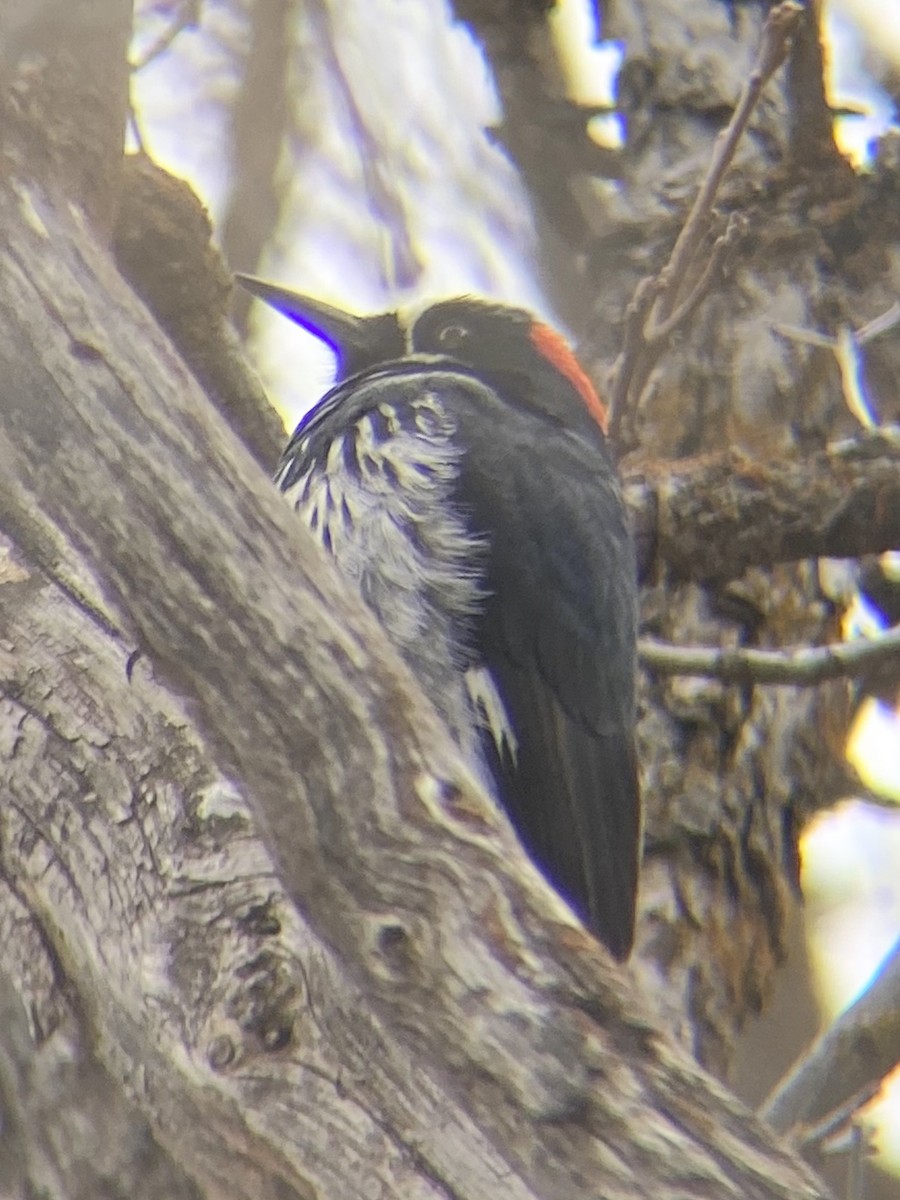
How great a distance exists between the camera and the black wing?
293cm

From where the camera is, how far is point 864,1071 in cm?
289

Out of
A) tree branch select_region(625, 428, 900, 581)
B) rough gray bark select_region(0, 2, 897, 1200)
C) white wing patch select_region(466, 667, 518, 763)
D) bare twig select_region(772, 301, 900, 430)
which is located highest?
bare twig select_region(772, 301, 900, 430)

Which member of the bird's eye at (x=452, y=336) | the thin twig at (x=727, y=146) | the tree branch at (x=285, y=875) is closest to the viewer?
the tree branch at (x=285, y=875)

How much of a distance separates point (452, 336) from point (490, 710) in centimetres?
105

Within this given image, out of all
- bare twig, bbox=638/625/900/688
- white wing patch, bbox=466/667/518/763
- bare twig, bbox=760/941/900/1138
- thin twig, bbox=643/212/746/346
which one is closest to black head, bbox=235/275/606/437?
thin twig, bbox=643/212/746/346

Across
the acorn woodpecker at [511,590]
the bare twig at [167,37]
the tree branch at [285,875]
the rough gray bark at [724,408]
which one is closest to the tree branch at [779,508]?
the rough gray bark at [724,408]

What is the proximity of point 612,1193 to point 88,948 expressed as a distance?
1.98ft

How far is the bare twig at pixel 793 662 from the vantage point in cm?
314

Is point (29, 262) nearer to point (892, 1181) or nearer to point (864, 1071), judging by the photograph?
point (864, 1071)

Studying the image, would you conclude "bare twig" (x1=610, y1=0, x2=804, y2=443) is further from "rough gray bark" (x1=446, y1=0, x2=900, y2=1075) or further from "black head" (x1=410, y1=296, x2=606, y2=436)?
"black head" (x1=410, y1=296, x2=606, y2=436)

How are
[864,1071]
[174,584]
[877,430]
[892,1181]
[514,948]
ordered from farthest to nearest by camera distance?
[892,1181], [877,430], [864,1071], [174,584], [514,948]

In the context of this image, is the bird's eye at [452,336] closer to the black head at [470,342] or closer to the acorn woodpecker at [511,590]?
the black head at [470,342]

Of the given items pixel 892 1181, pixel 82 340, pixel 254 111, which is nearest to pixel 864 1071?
pixel 82 340

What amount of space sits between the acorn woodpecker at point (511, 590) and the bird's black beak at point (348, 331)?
1.57ft
